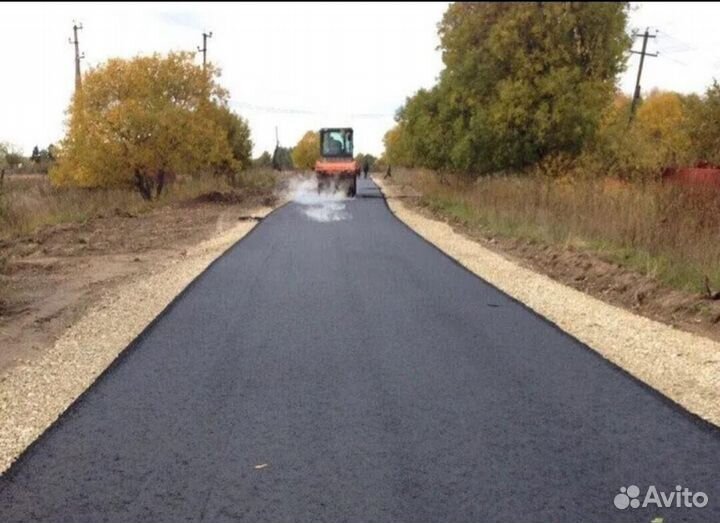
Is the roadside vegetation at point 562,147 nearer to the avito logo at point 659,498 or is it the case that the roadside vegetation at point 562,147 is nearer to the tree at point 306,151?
the avito logo at point 659,498

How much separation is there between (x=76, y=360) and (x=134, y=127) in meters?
20.8

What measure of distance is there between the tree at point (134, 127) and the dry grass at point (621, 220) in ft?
39.1

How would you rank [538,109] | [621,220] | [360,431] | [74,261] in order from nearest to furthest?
[360,431] < [621,220] < [74,261] < [538,109]

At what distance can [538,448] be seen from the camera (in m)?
4.11

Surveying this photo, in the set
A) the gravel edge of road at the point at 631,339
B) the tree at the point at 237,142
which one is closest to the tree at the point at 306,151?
the tree at the point at 237,142

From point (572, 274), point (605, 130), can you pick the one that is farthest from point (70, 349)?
point (605, 130)

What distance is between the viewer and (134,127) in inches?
984

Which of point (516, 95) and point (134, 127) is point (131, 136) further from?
point (516, 95)

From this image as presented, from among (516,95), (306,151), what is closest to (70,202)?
(516,95)

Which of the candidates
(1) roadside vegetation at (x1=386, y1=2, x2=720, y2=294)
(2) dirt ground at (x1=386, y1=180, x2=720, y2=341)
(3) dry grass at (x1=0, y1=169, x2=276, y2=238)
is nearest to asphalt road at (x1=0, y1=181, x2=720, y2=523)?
(2) dirt ground at (x1=386, y1=180, x2=720, y2=341)

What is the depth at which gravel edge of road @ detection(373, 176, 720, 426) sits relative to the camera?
5.29 metres

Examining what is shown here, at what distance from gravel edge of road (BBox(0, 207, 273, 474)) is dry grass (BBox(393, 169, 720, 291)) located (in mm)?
7274

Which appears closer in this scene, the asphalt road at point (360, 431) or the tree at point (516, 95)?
the asphalt road at point (360, 431)

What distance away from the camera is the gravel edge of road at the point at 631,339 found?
5.29 metres
